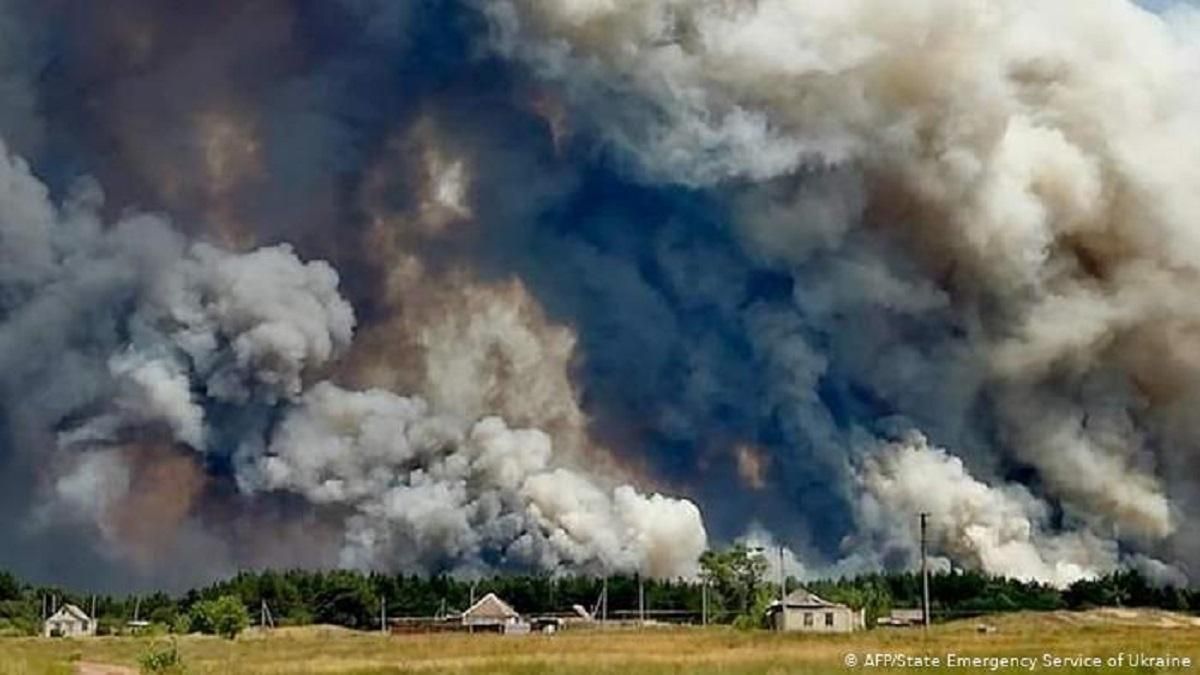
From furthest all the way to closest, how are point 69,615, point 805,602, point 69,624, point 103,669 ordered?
1. point 69,615
2. point 69,624
3. point 805,602
4. point 103,669

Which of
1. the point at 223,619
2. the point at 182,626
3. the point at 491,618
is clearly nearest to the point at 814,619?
the point at 491,618

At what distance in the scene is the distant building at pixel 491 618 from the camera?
99.9 meters

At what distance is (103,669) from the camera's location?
38.8m

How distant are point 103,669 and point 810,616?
56195mm

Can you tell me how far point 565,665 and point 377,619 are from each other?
9283cm

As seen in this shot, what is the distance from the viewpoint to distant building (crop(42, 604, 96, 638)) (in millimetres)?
104812

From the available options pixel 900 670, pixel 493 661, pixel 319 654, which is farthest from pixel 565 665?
pixel 319 654

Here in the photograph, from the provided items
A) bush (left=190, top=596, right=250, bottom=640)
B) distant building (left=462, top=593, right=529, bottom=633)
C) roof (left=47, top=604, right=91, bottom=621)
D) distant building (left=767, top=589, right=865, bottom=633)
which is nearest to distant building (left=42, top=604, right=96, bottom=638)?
roof (left=47, top=604, right=91, bottom=621)

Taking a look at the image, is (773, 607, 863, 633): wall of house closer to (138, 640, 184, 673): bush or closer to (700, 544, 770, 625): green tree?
(700, 544, 770, 625): green tree

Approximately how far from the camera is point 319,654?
1993 inches

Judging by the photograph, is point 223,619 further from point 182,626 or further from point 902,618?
point 902,618

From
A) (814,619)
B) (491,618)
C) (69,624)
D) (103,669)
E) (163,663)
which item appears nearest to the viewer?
(163,663)

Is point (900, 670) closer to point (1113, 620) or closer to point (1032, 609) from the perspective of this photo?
point (1113, 620)

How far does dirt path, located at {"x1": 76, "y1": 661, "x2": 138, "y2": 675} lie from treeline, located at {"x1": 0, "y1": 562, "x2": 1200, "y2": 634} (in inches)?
2191
